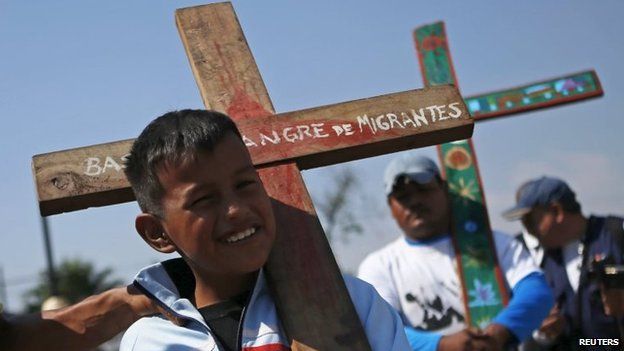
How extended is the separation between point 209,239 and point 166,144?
0.26 metres

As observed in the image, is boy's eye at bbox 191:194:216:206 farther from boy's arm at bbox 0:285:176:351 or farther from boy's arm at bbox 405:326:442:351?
boy's arm at bbox 405:326:442:351

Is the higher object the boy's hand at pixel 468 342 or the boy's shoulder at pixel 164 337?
the boy's shoulder at pixel 164 337

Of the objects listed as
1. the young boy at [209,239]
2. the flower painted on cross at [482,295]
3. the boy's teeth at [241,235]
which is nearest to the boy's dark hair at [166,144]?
the young boy at [209,239]

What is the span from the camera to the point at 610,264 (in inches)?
195

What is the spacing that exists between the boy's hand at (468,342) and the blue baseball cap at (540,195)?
1.59m

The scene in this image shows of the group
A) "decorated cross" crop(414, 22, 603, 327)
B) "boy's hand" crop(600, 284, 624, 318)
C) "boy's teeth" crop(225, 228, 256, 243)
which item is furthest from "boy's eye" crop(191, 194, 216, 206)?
"boy's hand" crop(600, 284, 624, 318)

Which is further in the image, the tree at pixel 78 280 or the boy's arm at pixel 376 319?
the tree at pixel 78 280

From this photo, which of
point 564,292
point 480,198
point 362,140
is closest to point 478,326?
point 480,198

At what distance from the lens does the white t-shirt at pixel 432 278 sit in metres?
4.61

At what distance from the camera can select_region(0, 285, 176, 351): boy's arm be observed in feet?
8.87

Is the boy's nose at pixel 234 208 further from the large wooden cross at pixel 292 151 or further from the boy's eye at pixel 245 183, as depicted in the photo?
the large wooden cross at pixel 292 151

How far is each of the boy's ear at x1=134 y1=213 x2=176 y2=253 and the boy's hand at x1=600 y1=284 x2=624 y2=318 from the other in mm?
2879

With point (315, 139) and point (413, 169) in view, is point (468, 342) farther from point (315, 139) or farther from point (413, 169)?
point (315, 139)

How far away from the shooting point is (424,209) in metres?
4.83
